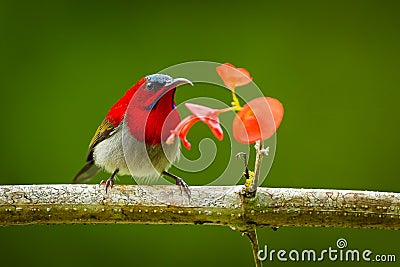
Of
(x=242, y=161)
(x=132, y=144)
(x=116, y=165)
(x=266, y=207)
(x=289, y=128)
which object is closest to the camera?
(x=242, y=161)

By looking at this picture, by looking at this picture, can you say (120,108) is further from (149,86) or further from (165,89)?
(165,89)

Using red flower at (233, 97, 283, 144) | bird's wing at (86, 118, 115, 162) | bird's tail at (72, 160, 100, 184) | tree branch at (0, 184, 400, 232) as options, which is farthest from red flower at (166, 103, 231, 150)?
bird's tail at (72, 160, 100, 184)

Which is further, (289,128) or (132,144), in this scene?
(289,128)

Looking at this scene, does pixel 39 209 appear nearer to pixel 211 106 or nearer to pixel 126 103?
pixel 126 103

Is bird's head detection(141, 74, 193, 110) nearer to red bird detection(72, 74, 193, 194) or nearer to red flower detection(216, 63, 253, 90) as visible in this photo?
red bird detection(72, 74, 193, 194)

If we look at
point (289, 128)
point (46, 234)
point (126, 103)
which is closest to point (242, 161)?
point (126, 103)

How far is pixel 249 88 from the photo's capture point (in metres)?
0.81

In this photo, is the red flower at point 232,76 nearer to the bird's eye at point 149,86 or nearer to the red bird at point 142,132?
the red bird at point 142,132

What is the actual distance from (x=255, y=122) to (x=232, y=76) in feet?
0.21

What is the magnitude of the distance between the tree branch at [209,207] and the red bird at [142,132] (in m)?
0.05

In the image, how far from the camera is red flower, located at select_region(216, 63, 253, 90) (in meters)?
0.79

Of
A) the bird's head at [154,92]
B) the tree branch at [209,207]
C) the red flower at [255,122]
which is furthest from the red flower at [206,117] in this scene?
the tree branch at [209,207]

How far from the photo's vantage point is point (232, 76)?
0.80 m

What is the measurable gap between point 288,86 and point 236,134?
68.2 inches
